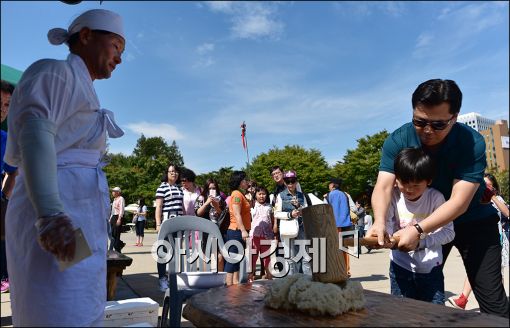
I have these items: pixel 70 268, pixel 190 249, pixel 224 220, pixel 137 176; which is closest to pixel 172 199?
pixel 224 220

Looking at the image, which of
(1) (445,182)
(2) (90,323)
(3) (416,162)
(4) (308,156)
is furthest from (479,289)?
(4) (308,156)

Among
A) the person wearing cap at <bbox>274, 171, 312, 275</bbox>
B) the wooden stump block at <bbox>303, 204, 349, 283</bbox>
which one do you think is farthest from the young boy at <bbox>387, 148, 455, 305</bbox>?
the person wearing cap at <bbox>274, 171, 312, 275</bbox>

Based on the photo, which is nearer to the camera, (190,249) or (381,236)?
(381,236)

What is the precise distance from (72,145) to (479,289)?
2.19m

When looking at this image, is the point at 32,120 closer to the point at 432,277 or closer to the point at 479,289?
the point at 432,277

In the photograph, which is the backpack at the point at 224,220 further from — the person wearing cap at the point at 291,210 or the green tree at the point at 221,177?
the green tree at the point at 221,177

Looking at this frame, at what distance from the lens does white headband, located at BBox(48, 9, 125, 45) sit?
158cm

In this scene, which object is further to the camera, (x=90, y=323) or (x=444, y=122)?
(x=444, y=122)

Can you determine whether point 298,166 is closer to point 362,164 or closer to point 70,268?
point 362,164

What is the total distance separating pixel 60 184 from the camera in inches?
53.8

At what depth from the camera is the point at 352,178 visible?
4422 centimetres

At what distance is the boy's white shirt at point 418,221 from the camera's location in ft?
7.32

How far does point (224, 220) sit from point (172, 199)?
88 cm

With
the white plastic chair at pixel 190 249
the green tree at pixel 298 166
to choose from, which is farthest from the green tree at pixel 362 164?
the white plastic chair at pixel 190 249
